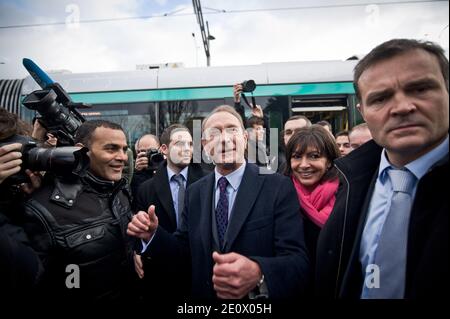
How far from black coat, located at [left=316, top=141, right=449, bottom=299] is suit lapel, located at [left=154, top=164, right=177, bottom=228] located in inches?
47.3

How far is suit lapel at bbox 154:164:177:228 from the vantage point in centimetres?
201

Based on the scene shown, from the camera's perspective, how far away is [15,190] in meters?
1.16

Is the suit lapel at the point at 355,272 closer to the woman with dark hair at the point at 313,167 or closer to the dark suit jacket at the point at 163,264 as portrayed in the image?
the woman with dark hair at the point at 313,167

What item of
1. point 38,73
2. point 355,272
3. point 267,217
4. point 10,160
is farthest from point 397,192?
point 38,73

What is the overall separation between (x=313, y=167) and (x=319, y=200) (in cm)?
22

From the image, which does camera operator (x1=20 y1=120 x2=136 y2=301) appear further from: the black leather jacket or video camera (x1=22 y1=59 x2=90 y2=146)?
video camera (x1=22 y1=59 x2=90 y2=146)

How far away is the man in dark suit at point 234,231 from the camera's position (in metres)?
0.97

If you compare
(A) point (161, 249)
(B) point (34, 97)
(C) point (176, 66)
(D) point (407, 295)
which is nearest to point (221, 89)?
(C) point (176, 66)

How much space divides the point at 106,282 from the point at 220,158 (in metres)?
0.77

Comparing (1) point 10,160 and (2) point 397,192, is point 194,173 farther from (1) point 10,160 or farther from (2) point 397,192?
(2) point 397,192

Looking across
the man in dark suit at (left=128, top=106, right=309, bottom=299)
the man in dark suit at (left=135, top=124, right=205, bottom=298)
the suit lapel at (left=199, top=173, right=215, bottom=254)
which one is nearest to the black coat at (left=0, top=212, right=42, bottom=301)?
the man in dark suit at (left=128, top=106, right=309, bottom=299)

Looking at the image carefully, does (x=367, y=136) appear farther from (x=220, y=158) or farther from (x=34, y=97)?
(x=34, y=97)

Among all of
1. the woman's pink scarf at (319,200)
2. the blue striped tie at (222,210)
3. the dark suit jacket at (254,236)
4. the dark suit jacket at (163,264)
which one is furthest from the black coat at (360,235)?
the dark suit jacket at (163,264)

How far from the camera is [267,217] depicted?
45.2 inches
